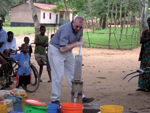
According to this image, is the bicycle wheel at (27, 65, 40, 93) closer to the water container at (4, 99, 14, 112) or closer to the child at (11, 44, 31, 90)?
the child at (11, 44, 31, 90)

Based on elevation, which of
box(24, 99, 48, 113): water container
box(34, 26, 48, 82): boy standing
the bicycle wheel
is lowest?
the bicycle wheel

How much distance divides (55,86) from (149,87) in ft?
9.50

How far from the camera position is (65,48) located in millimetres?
4492

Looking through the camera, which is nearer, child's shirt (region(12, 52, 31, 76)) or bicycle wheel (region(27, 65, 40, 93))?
child's shirt (region(12, 52, 31, 76))

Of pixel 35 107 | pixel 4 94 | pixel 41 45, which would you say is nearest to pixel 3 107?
pixel 35 107

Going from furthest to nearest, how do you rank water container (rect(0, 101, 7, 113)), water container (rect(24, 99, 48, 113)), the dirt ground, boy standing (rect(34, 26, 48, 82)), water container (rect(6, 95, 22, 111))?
boy standing (rect(34, 26, 48, 82)) → the dirt ground → water container (rect(6, 95, 22, 111)) → water container (rect(0, 101, 7, 113)) → water container (rect(24, 99, 48, 113))

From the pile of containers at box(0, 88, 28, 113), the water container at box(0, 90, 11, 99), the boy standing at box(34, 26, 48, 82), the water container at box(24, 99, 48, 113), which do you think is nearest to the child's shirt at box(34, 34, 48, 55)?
the boy standing at box(34, 26, 48, 82)

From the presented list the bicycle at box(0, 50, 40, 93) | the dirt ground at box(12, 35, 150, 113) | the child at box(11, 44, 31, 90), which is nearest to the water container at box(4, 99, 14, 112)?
the dirt ground at box(12, 35, 150, 113)

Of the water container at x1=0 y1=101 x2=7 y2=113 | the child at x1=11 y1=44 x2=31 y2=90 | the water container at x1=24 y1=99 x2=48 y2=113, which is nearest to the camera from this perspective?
the water container at x1=24 y1=99 x2=48 y2=113

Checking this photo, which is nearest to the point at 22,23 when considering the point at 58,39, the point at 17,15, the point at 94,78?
the point at 17,15

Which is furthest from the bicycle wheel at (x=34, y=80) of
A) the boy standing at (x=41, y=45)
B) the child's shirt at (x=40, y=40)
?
the child's shirt at (x=40, y=40)

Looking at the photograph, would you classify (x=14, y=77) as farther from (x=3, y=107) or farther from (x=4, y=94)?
(x=3, y=107)

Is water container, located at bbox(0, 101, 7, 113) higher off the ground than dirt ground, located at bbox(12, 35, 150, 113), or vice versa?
water container, located at bbox(0, 101, 7, 113)

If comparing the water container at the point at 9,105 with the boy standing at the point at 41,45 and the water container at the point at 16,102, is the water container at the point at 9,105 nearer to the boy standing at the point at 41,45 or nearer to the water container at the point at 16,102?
the water container at the point at 16,102
